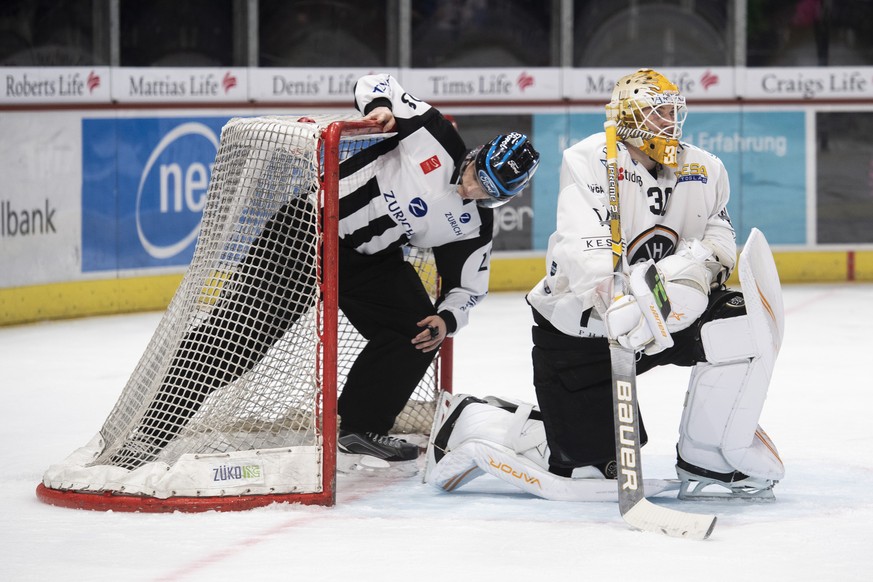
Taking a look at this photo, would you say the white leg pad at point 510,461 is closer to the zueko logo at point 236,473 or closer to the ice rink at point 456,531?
the ice rink at point 456,531

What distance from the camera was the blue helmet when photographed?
3.37 metres

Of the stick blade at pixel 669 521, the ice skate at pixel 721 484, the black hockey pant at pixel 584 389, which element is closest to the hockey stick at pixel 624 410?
the stick blade at pixel 669 521

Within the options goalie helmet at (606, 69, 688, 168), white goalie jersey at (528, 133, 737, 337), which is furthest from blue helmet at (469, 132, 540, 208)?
goalie helmet at (606, 69, 688, 168)

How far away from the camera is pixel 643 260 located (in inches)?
130

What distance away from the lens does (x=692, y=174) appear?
11.0 feet

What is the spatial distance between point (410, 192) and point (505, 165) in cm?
33

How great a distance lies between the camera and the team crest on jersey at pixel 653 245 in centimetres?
332

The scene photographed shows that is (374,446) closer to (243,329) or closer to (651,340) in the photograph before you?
(243,329)

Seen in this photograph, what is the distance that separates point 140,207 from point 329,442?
356 centimetres

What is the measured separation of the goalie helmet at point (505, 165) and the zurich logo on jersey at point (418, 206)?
210 millimetres

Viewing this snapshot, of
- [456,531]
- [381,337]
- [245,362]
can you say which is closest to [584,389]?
[456,531]

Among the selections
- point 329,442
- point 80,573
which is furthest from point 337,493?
point 80,573

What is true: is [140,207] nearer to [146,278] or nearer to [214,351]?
[146,278]

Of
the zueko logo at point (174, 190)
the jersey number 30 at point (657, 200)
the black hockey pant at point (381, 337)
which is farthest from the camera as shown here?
the zueko logo at point (174, 190)
